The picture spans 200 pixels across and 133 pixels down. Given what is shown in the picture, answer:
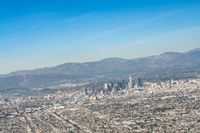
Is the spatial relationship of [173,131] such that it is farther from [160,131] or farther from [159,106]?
[159,106]

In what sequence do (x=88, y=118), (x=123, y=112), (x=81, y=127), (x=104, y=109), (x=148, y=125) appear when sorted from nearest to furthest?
(x=148, y=125) < (x=81, y=127) < (x=88, y=118) < (x=123, y=112) < (x=104, y=109)

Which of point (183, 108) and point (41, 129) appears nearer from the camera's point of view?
point (41, 129)

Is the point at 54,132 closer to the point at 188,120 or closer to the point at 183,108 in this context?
the point at 188,120

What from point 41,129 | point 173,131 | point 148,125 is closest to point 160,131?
point 173,131

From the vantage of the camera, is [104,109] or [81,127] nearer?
[81,127]

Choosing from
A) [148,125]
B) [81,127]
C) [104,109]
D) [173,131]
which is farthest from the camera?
[104,109]

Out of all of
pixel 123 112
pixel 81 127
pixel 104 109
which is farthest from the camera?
pixel 104 109

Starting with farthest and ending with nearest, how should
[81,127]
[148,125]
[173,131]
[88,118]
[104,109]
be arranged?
[104,109]
[88,118]
[81,127]
[148,125]
[173,131]

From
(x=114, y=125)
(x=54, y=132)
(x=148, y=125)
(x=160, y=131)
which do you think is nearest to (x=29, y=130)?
(x=54, y=132)
